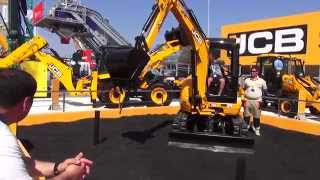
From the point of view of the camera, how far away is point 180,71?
128ft

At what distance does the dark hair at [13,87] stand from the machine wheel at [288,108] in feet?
55.6

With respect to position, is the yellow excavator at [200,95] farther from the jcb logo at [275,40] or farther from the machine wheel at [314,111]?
the jcb logo at [275,40]

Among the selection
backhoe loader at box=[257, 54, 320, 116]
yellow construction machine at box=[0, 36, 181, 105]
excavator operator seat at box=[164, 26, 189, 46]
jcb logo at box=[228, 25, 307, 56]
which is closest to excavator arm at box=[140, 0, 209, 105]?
excavator operator seat at box=[164, 26, 189, 46]

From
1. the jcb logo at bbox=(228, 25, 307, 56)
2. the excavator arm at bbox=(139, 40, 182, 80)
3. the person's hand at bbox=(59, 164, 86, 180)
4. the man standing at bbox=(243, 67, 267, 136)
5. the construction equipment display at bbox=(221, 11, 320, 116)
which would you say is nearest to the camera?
the person's hand at bbox=(59, 164, 86, 180)

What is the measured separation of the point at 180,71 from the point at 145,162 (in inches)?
1153

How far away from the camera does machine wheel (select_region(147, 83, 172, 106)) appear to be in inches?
790

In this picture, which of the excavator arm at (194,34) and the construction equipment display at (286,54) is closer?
the excavator arm at (194,34)

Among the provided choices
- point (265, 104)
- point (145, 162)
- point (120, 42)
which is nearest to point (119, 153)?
point (145, 162)

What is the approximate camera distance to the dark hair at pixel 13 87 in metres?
2.41

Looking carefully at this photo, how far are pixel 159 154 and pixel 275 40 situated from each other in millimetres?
22701

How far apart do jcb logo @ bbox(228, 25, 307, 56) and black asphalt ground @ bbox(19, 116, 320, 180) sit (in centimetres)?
1680

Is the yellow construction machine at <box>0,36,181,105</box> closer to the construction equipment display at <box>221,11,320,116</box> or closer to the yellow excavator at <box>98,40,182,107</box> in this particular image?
the yellow excavator at <box>98,40,182,107</box>

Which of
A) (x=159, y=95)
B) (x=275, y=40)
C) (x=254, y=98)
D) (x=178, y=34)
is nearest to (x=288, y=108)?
(x=159, y=95)

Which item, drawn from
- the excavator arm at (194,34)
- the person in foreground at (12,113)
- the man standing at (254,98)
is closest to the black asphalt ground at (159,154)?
the man standing at (254,98)
